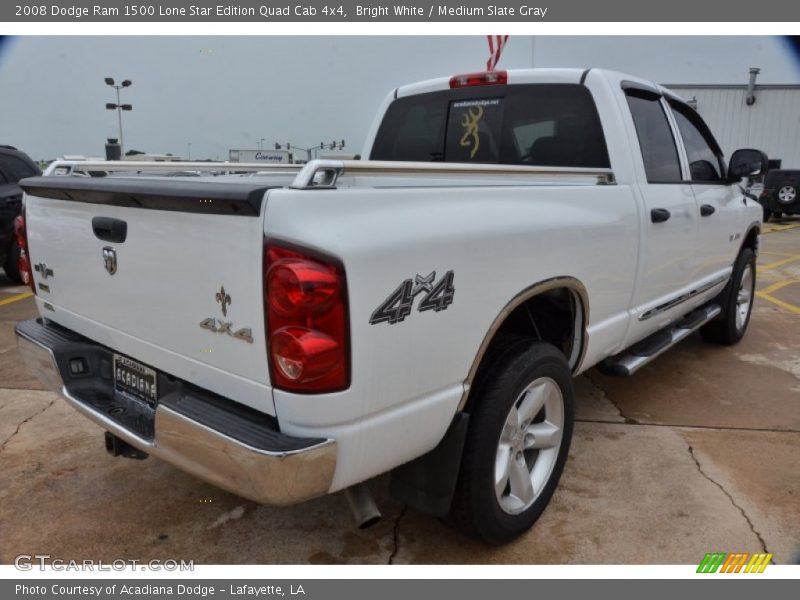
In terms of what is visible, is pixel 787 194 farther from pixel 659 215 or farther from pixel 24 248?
pixel 24 248

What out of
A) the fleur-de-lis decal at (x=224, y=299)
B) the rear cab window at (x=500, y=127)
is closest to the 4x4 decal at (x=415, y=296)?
the fleur-de-lis decal at (x=224, y=299)

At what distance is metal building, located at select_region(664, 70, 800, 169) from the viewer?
72.7 feet

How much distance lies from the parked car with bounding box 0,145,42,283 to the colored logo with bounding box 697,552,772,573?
25.8 ft

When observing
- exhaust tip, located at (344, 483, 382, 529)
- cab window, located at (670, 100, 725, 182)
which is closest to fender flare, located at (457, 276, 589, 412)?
exhaust tip, located at (344, 483, 382, 529)

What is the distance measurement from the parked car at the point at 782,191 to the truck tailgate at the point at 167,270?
17746 millimetres

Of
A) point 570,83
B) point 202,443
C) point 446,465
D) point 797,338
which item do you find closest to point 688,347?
point 797,338

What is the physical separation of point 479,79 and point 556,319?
156 centimetres

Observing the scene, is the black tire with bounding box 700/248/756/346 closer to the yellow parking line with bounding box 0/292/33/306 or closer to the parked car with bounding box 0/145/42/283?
the yellow parking line with bounding box 0/292/33/306

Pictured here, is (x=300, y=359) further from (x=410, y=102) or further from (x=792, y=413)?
(x=792, y=413)

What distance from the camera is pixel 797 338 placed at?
5.75 metres

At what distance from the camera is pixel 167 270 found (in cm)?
203

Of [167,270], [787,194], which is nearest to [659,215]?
[167,270]

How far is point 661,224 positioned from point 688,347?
7.97 feet

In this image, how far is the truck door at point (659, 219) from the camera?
330 centimetres
